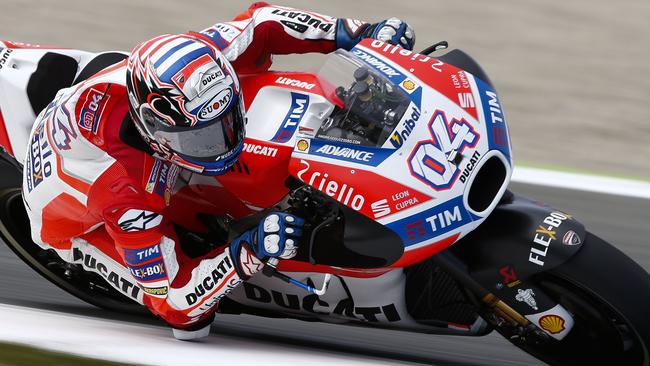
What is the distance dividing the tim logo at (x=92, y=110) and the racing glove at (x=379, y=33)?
43.8 inches

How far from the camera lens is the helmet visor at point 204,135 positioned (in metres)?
4.00

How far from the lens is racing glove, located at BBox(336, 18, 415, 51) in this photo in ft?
15.3

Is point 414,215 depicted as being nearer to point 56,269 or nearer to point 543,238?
point 543,238

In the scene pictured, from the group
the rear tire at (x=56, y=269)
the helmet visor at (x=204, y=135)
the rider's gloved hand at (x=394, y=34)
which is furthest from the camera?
the rear tire at (x=56, y=269)

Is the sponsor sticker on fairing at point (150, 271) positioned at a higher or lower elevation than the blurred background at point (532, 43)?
higher

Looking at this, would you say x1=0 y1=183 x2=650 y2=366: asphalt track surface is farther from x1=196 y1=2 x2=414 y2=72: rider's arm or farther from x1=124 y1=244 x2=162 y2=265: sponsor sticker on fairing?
x1=196 y1=2 x2=414 y2=72: rider's arm

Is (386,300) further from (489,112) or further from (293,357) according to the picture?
(489,112)

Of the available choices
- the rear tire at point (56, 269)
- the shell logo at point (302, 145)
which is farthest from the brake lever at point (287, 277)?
the rear tire at point (56, 269)

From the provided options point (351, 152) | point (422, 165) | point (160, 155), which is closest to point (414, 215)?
point (422, 165)

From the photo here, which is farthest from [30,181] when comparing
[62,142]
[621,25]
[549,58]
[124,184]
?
[621,25]

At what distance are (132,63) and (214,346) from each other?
119 cm

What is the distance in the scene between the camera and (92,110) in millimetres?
4414

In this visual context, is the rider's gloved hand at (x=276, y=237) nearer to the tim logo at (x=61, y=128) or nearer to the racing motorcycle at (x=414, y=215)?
the racing motorcycle at (x=414, y=215)

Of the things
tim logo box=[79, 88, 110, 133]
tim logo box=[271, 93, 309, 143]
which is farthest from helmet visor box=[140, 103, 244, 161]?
tim logo box=[79, 88, 110, 133]
